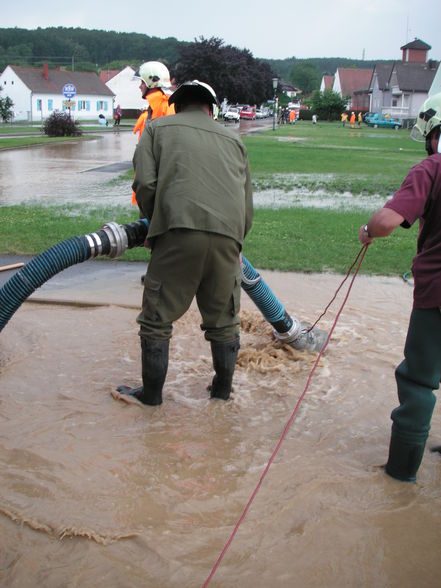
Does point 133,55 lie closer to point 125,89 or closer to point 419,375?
point 125,89

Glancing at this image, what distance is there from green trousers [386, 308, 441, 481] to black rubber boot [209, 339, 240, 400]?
3.81ft

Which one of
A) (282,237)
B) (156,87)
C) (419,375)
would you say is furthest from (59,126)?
(419,375)

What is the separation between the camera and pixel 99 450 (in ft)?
12.1

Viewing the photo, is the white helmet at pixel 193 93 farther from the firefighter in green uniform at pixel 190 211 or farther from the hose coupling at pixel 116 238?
the hose coupling at pixel 116 238

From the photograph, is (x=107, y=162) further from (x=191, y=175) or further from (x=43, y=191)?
(x=191, y=175)

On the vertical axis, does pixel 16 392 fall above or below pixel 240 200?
below

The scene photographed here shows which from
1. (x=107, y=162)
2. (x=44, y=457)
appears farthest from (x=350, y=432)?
(x=107, y=162)

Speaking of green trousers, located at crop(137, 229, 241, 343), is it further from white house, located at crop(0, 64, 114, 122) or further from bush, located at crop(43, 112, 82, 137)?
white house, located at crop(0, 64, 114, 122)

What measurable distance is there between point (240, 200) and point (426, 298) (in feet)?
4.10

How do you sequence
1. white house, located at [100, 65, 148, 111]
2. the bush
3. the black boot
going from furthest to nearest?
1. white house, located at [100, 65, 148, 111]
2. the bush
3. the black boot

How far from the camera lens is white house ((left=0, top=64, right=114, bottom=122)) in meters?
77.6

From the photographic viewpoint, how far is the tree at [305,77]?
184375mm

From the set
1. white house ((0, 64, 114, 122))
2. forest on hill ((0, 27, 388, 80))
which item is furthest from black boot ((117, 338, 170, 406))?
forest on hill ((0, 27, 388, 80))

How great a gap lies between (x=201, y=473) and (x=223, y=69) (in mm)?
70338
